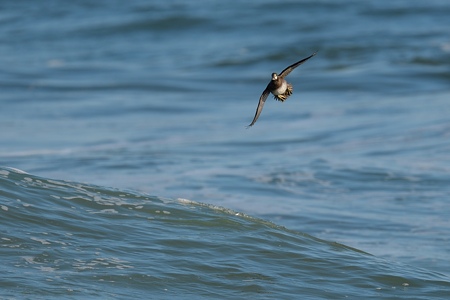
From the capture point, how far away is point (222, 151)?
11.2 m

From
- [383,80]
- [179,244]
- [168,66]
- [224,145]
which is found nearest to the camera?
[179,244]

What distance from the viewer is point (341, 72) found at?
53.0ft

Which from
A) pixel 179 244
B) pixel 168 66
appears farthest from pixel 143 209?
pixel 168 66

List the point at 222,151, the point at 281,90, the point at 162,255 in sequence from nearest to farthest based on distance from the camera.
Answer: the point at 281,90 → the point at 162,255 → the point at 222,151

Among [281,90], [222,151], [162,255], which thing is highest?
[281,90]

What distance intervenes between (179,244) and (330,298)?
1.07m

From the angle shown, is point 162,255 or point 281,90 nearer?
point 281,90

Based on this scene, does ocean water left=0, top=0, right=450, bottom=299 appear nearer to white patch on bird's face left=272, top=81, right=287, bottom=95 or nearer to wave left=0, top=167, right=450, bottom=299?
wave left=0, top=167, right=450, bottom=299

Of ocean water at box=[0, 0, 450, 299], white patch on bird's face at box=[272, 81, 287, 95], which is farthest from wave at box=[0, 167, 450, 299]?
white patch on bird's face at box=[272, 81, 287, 95]

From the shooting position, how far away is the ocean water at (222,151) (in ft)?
18.1

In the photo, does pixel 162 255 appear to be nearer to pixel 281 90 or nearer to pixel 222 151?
pixel 281 90

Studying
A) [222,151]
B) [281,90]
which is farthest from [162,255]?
[222,151]

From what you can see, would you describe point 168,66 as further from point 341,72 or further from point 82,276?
point 82,276

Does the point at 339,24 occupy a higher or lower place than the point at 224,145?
higher
